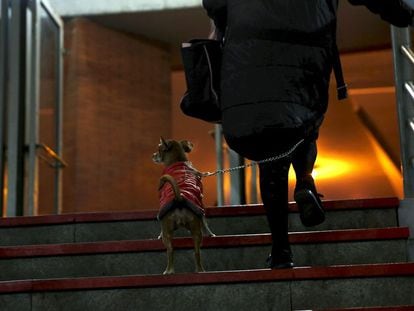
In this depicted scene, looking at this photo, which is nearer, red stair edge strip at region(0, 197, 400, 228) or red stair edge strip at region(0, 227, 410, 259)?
red stair edge strip at region(0, 227, 410, 259)

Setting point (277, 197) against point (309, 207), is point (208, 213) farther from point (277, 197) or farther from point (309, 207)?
point (309, 207)

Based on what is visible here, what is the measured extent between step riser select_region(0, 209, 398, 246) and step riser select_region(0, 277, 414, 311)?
2.79 feet

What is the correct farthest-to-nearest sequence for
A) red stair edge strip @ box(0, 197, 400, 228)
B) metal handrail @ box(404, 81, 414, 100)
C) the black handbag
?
metal handrail @ box(404, 81, 414, 100)
red stair edge strip @ box(0, 197, 400, 228)
the black handbag

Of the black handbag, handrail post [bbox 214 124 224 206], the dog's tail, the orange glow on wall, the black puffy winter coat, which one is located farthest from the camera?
the orange glow on wall

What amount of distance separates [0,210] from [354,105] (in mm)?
5530

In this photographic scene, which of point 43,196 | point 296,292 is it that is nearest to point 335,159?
point 43,196

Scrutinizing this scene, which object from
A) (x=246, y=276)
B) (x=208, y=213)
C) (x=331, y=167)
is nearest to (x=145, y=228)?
(x=208, y=213)

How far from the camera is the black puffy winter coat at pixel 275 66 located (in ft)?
10.8

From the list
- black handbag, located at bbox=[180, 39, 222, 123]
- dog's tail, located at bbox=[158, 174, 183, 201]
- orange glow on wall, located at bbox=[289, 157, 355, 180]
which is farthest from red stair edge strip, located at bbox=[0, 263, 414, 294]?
orange glow on wall, located at bbox=[289, 157, 355, 180]

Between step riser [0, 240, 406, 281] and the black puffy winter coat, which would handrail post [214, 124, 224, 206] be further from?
the black puffy winter coat

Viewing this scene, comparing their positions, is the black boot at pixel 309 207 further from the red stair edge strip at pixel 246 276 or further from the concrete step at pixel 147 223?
the concrete step at pixel 147 223

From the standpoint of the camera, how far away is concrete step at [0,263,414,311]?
343 centimetres

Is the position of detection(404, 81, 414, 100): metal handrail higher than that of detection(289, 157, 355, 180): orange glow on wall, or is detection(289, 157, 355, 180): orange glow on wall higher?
detection(289, 157, 355, 180): orange glow on wall

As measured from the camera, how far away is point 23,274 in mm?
4137
